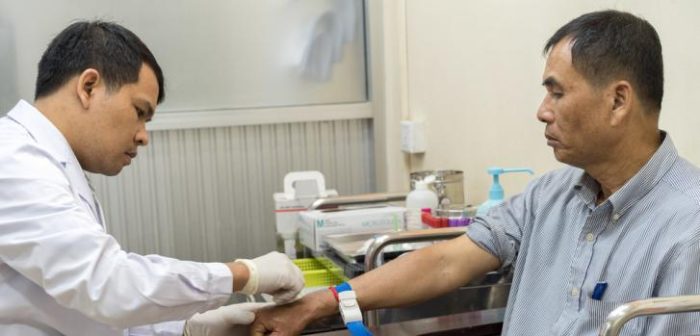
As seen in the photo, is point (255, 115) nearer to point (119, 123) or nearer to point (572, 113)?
point (119, 123)

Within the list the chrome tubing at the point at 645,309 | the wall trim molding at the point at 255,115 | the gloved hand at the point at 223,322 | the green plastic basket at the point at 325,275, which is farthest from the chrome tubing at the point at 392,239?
the wall trim molding at the point at 255,115

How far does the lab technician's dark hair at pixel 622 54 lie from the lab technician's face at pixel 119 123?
774 millimetres

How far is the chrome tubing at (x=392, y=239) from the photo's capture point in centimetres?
178

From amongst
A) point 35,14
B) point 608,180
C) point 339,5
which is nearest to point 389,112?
point 339,5

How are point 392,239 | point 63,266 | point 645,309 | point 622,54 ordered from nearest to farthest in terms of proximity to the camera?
point 645,309 < point 63,266 < point 622,54 < point 392,239

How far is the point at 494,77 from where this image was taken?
8.10ft

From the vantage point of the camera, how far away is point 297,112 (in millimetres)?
3391

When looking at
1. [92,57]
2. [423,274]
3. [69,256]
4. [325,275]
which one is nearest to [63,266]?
[69,256]

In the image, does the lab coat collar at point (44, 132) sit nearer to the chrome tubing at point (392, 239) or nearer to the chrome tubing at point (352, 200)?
the chrome tubing at point (392, 239)

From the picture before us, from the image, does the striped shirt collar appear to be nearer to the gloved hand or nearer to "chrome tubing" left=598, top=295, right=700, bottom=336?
"chrome tubing" left=598, top=295, right=700, bottom=336

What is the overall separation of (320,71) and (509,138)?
4.17 ft

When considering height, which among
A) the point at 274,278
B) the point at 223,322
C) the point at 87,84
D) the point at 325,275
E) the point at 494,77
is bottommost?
the point at 325,275

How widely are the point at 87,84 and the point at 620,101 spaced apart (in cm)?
93

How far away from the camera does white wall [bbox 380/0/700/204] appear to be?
5.47ft
